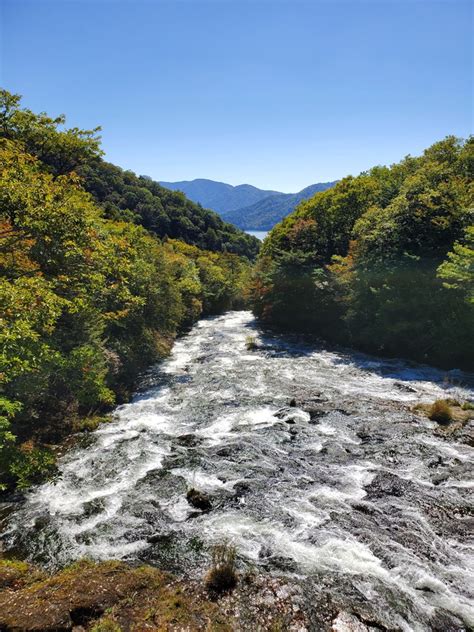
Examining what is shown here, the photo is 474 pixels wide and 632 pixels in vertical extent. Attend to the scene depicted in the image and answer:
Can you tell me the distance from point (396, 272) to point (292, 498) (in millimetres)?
22856

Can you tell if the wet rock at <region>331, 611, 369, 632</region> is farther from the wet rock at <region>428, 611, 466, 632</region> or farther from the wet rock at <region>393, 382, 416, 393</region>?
the wet rock at <region>393, 382, 416, 393</region>

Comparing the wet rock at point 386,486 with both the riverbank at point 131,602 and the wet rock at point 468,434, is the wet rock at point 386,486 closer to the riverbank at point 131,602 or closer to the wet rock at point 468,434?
the wet rock at point 468,434

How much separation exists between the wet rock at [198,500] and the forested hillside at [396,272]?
19.9m

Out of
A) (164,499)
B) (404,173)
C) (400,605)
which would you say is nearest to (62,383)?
(164,499)

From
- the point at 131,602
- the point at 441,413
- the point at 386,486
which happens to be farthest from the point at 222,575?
the point at 441,413

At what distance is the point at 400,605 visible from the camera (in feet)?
23.8

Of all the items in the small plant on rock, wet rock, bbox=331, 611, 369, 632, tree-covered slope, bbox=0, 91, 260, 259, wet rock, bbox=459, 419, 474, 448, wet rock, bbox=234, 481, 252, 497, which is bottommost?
the small plant on rock

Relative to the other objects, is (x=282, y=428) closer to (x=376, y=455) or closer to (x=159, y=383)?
(x=376, y=455)

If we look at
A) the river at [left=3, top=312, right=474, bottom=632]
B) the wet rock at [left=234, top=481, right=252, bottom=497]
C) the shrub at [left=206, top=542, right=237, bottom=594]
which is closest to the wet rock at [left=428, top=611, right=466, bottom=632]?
the river at [left=3, top=312, right=474, bottom=632]

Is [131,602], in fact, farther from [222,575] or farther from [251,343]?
[251,343]

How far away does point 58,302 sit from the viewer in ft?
38.3

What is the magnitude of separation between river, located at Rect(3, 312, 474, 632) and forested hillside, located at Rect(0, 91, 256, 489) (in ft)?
6.79

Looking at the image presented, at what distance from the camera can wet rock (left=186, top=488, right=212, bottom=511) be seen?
423 inches

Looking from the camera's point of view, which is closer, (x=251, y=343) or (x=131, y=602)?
(x=131, y=602)
